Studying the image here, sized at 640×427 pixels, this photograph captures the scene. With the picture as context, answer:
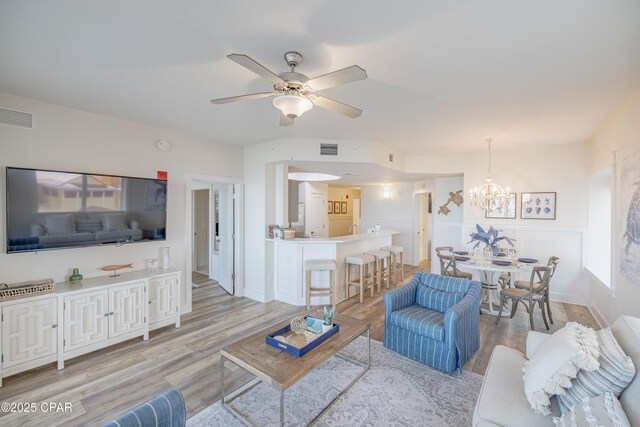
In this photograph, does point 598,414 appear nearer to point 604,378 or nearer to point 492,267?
point 604,378

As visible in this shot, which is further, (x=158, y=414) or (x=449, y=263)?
(x=449, y=263)

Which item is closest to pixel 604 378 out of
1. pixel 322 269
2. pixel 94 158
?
pixel 322 269

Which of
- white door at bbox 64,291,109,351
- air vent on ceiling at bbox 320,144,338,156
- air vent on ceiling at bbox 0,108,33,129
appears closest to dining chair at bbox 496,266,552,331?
air vent on ceiling at bbox 320,144,338,156

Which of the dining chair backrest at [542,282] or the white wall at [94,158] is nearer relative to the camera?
the white wall at [94,158]

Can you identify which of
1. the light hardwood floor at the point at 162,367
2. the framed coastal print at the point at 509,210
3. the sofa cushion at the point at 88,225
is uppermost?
the framed coastal print at the point at 509,210

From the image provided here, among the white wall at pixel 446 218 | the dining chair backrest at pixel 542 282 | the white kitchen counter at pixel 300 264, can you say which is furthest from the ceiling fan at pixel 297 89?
the white wall at pixel 446 218

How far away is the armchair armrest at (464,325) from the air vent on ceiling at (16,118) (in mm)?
4569

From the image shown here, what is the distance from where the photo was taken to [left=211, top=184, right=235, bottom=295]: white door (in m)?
5.06

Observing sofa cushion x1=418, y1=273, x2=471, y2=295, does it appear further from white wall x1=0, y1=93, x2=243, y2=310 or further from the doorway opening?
the doorway opening

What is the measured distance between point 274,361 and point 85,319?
2266mm

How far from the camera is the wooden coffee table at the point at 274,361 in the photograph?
1.78 m

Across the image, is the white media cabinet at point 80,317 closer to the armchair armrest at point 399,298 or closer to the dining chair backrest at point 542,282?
the armchair armrest at point 399,298

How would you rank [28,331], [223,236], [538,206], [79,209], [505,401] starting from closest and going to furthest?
[505,401] → [28,331] → [79,209] → [538,206] → [223,236]

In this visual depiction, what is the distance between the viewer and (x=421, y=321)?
8.89 feet
